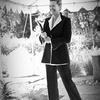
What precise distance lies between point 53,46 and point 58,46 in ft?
0.13

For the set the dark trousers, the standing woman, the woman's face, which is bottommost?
the dark trousers

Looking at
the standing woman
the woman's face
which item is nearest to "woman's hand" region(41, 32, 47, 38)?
the standing woman

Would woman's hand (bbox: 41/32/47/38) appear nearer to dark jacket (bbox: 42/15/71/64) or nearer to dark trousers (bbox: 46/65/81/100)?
dark jacket (bbox: 42/15/71/64)

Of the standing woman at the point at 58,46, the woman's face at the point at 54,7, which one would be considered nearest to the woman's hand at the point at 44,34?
the standing woman at the point at 58,46

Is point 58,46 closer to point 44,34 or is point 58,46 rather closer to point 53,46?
point 53,46

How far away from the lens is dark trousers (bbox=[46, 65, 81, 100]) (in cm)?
184

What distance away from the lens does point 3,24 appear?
1.93 m

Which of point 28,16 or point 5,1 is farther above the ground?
point 5,1

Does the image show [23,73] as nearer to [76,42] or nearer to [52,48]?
[52,48]

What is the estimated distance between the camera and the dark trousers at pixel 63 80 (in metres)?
1.84

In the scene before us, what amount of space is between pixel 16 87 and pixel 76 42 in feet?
2.01

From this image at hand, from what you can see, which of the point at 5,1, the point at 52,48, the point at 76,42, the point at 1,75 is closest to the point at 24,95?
the point at 1,75

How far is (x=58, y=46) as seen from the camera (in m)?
1.83

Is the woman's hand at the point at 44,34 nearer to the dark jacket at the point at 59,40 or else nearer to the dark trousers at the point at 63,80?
the dark jacket at the point at 59,40
